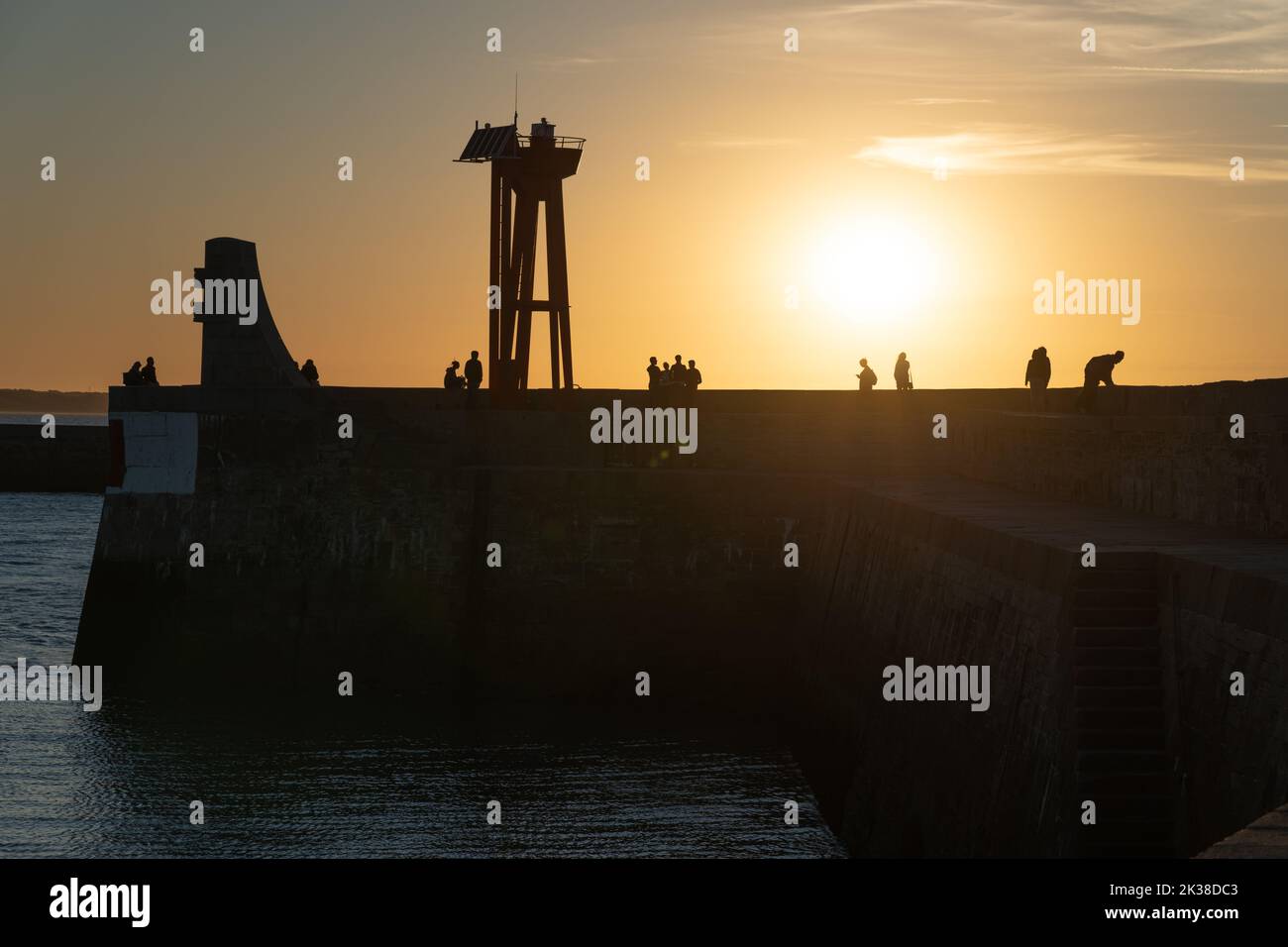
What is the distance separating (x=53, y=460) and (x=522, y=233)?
60.1m

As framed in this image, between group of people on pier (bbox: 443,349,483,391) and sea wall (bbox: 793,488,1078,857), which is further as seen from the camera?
group of people on pier (bbox: 443,349,483,391)

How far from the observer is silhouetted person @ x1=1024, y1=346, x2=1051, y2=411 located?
30.1 metres

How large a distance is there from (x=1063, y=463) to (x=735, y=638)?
722 centimetres

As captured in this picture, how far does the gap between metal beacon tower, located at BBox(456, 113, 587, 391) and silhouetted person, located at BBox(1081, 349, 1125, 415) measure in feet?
48.1

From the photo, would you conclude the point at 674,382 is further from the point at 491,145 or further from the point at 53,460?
the point at 53,460

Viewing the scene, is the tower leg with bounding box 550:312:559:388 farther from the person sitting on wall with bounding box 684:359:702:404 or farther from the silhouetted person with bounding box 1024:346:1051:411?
the silhouetted person with bounding box 1024:346:1051:411

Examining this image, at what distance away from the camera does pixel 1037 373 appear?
3086 centimetres

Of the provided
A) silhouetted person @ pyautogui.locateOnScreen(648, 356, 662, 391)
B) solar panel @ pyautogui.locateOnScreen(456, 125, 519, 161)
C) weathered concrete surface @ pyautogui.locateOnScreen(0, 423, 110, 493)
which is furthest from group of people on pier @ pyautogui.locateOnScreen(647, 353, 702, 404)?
weathered concrete surface @ pyautogui.locateOnScreen(0, 423, 110, 493)

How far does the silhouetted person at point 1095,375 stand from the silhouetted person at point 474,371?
38.4ft

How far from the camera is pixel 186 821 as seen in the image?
20125 mm

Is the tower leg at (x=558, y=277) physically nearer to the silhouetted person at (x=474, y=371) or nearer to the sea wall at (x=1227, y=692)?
the silhouetted person at (x=474, y=371)

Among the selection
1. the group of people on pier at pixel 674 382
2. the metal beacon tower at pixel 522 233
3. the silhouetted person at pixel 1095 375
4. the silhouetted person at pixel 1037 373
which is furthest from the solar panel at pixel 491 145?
the silhouetted person at pixel 1095 375

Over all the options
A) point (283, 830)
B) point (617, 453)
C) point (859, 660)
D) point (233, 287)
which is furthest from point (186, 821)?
point (233, 287)

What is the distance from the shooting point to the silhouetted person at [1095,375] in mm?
24547
